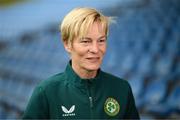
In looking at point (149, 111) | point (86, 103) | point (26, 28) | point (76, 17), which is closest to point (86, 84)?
point (86, 103)

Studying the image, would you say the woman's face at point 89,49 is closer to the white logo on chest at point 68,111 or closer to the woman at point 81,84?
the woman at point 81,84

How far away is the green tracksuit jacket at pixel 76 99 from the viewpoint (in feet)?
4.24

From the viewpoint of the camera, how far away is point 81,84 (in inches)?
52.0

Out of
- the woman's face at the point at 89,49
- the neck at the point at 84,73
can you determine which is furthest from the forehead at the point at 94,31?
the neck at the point at 84,73

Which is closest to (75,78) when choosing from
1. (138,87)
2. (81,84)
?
(81,84)

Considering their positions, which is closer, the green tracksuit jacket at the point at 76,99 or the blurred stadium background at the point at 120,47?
the green tracksuit jacket at the point at 76,99

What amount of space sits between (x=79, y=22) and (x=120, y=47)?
1.86 meters

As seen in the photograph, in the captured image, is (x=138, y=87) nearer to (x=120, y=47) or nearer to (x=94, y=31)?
(x=120, y=47)

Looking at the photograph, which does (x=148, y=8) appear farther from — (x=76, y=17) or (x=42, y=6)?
(x=76, y=17)

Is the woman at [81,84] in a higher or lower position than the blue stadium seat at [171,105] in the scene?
higher

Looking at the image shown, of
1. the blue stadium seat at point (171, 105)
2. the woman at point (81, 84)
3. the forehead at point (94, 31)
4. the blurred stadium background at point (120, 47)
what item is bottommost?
the blue stadium seat at point (171, 105)

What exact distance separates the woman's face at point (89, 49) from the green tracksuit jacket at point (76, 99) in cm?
4

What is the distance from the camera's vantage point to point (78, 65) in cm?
133

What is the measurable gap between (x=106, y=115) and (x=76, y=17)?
11.4 inches
